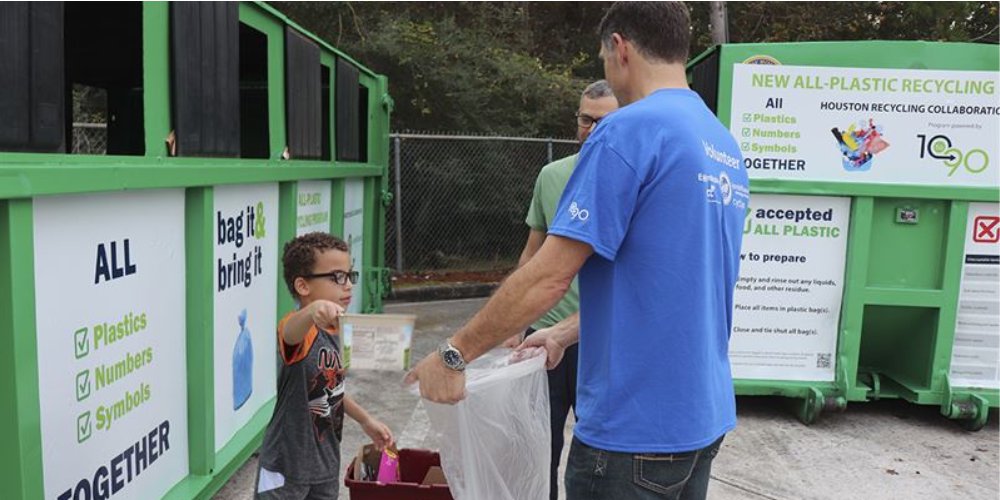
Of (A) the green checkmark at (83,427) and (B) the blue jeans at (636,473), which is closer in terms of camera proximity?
(B) the blue jeans at (636,473)

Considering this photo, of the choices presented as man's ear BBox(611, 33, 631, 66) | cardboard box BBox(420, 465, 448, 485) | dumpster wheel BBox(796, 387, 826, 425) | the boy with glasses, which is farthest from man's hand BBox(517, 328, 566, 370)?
dumpster wheel BBox(796, 387, 826, 425)

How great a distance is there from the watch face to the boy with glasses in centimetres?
61

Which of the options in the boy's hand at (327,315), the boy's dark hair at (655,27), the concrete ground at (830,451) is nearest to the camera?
the boy's dark hair at (655,27)

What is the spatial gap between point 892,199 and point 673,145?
3772 millimetres

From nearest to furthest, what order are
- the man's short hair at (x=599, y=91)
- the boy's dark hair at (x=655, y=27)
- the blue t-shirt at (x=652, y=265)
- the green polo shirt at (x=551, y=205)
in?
the blue t-shirt at (x=652, y=265), the boy's dark hair at (x=655, y=27), the man's short hair at (x=599, y=91), the green polo shirt at (x=551, y=205)

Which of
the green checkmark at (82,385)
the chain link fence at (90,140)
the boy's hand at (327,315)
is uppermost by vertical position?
the chain link fence at (90,140)

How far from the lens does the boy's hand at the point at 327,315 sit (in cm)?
203

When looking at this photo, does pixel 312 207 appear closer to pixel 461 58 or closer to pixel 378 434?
pixel 378 434

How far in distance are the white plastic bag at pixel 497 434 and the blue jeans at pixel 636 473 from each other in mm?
340

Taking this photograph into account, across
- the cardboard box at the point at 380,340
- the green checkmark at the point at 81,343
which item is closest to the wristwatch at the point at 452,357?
the cardboard box at the point at 380,340

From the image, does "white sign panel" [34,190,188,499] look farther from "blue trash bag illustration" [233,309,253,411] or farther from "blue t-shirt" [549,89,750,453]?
"blue t-shirt" [549,89,750,453]

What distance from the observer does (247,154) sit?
585 cm

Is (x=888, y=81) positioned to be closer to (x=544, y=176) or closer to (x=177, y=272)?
(x=544, y=176)

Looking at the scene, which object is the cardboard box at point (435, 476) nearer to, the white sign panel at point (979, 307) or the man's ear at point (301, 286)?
the man's ear at point (301, 286)
